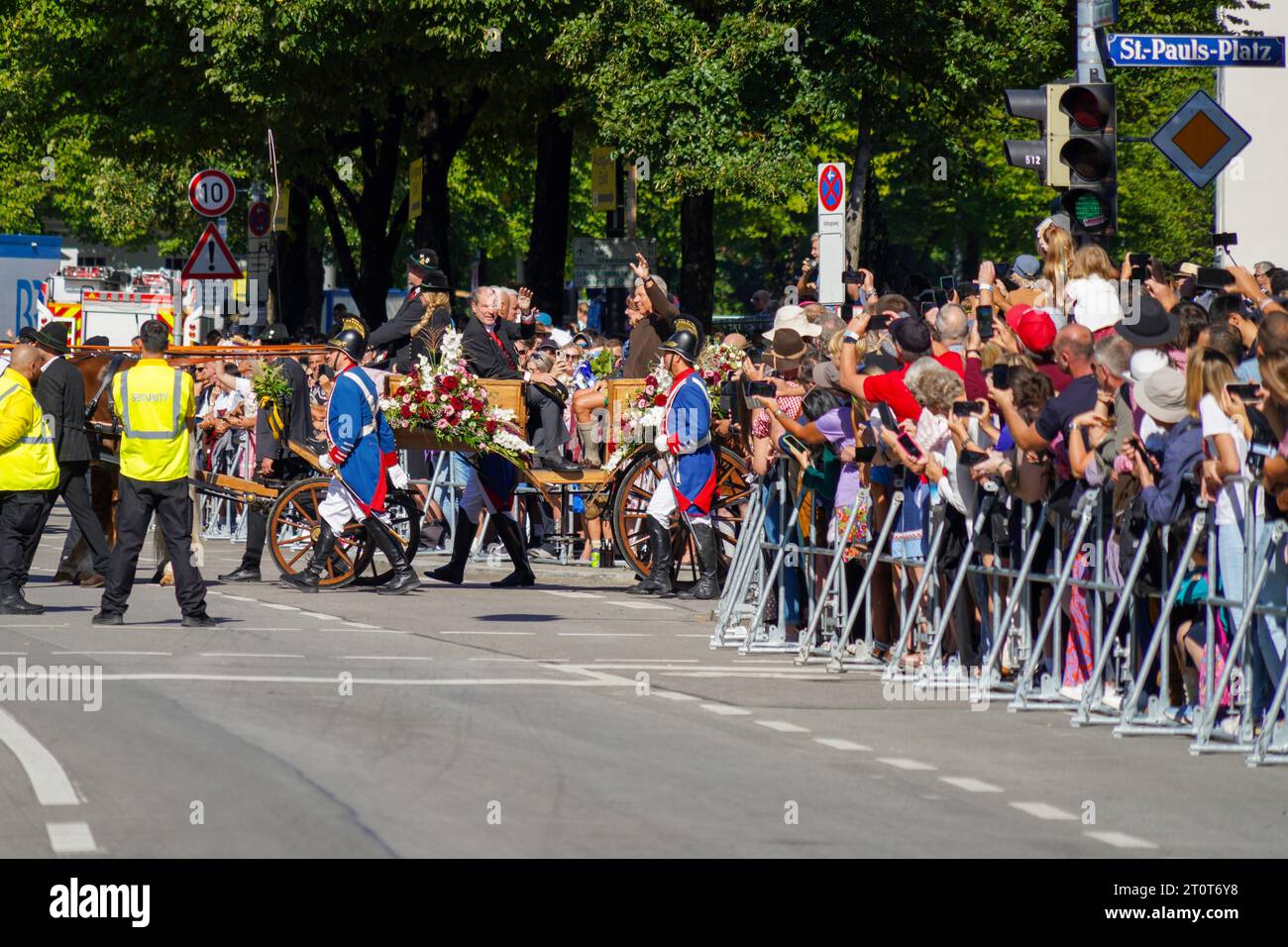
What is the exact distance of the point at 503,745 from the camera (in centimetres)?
1062

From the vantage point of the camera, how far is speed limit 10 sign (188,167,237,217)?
28516 mm

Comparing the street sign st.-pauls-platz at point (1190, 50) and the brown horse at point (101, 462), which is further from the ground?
the street sign st.-pauls-platz at point (1190, 50)

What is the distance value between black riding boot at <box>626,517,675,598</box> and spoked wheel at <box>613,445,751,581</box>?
0.71 ft

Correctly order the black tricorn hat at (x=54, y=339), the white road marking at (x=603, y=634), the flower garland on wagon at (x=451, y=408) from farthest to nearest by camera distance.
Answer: the black tricorn hat at (x=54, y=339) → the flower garland on wagon at (x=451, y=408) → the white road marking at (x=603, y=634)

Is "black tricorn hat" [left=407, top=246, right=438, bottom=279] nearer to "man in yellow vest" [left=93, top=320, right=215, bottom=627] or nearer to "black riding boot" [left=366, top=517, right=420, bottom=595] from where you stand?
"black riding boot" [left=366, top=517, right=420, bottom=595]

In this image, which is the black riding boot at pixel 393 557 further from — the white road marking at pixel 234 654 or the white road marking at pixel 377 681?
the white road marking at pixel 377 681

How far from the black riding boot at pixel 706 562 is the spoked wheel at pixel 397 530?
7.34 ft

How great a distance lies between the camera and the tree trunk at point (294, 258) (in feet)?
145

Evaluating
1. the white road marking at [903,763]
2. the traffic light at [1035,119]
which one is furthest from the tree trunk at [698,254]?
the white road marking at [903,763]

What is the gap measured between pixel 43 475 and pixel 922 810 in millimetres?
10358

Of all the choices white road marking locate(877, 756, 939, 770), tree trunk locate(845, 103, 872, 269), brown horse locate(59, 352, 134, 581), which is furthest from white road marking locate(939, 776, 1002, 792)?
tree trunk locate(845, 103, 872, 269)
